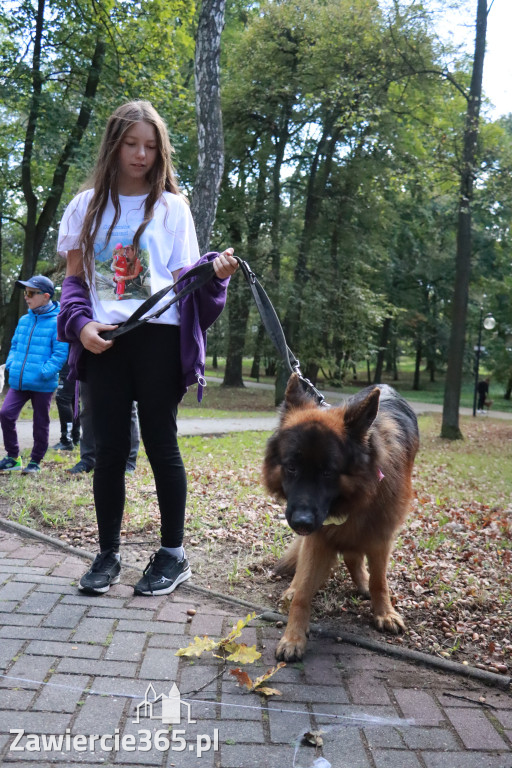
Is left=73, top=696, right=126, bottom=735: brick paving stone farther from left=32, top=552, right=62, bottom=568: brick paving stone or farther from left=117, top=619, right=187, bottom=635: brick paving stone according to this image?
left=32, top=552, right=62, bottom=568: brick paving stone

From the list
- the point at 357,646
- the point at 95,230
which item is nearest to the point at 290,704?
the point at 357,646

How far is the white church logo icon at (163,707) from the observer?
2307 millimetres

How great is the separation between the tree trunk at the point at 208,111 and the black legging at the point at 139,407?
20.4 ft

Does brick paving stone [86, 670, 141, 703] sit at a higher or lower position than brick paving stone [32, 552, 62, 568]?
higher

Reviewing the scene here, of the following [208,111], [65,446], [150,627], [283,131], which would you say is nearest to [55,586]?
[150,627]

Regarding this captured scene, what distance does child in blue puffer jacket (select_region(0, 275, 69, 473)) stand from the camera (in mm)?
6641

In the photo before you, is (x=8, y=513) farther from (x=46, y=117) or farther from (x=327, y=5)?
(x=327, y=5)

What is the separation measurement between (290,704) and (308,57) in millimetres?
19785

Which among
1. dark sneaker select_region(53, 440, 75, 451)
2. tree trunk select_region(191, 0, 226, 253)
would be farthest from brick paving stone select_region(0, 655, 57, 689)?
tree trunk select_region(191, 0, 226, 253)

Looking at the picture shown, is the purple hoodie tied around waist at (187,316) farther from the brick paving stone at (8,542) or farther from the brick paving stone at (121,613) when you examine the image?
the brick paving stone at (8,542)

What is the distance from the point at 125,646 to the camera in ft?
9.44

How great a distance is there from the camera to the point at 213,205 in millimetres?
9242

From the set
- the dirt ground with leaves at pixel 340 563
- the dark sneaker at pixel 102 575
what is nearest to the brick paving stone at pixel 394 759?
the dirt ground with leaves at pixel 340 563

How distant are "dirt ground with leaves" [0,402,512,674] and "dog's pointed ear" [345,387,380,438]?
3.81 ft
